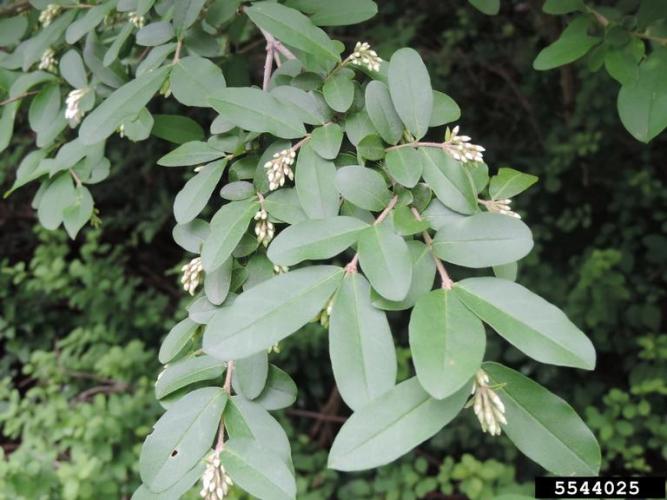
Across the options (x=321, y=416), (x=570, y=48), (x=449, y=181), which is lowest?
(x=321, y=416)

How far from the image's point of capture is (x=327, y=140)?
860 millimetres

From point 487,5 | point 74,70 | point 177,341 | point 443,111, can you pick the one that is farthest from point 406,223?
point 74,70

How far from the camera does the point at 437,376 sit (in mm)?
601

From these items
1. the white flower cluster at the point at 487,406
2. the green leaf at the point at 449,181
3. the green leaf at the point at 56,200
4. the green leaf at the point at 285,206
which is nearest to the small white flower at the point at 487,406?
the white flower cluster at the point at 487,406

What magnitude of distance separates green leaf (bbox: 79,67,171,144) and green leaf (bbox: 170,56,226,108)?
0.02 meters

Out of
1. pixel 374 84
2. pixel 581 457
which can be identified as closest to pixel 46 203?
pixel 374 84

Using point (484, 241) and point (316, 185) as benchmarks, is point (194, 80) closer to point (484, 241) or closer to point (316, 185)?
point (316, 185)

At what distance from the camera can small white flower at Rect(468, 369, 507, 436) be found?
646 millimetres

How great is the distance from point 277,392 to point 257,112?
1.26 ft

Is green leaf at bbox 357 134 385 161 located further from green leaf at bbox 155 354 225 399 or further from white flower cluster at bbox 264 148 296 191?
green leaf at bbox 155 354 225 399

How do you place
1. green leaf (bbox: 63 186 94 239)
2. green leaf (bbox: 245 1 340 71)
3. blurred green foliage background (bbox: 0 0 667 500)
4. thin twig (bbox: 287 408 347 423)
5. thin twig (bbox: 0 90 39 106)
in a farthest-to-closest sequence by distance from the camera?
thin twig (bbox: 287 408 347 423)
blurred green foliage background (bbox: 0 0 667 500)
thin twig (bbox: 0 90 39 106)
green leaf (bbox: 63 186 94 239)
green leaf (bbox: 245 1 340 71)

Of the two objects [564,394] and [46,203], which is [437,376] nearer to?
[46,203]

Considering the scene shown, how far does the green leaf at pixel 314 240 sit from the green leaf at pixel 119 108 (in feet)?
1.20

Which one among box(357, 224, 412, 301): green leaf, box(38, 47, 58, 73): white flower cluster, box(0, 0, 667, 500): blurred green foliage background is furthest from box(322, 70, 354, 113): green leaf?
box(0, 0, 667, 500): blurred green foliage background
